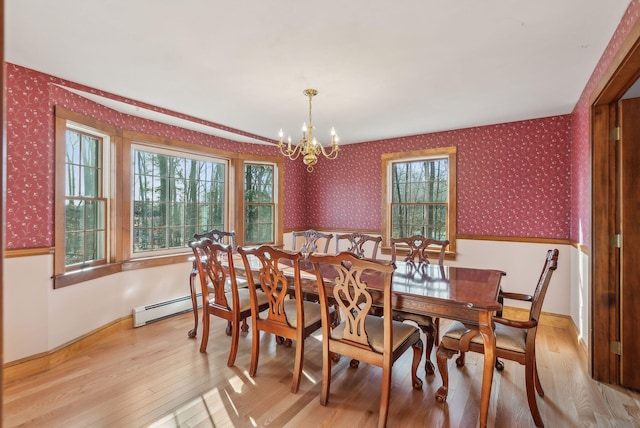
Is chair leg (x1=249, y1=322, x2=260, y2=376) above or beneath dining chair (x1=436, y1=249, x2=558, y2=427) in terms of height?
beneath

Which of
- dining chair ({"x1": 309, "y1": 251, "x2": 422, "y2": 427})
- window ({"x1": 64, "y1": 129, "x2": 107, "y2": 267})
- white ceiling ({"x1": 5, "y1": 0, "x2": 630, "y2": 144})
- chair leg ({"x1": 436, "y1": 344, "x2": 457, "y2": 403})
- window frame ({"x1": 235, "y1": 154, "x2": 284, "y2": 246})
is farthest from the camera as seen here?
window frame ({"x1": 235, "y1": 154, "x2": 284, "y2": 246})

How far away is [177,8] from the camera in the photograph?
5.97 feet

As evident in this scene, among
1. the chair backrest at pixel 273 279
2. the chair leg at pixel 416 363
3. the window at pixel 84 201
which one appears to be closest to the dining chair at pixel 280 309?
the chair backrest at pixel 273 279

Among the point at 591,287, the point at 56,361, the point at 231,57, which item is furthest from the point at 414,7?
the point at 56,361

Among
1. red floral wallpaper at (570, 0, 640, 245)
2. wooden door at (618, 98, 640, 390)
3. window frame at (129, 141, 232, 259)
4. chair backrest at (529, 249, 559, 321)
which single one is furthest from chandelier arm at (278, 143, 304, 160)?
wooden door at (618, 98, 640, 390)

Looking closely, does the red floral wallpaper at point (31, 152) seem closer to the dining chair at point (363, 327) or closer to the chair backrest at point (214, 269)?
the chair backrest at point (214, 269)

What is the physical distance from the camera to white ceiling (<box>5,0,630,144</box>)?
1837 millimetres

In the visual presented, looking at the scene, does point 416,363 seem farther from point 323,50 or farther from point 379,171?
point 379,171

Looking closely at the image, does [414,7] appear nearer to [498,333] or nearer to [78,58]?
[498,333]

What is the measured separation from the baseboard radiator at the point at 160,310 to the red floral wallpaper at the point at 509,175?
298 cm

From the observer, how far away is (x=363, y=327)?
2066 mm

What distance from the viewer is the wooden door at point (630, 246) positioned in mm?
2398

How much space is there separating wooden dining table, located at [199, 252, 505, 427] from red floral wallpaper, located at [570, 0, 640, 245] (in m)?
1.14

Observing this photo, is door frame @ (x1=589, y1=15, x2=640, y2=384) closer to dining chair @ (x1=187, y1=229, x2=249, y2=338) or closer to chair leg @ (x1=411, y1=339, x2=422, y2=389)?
chair leg @ (x1=411, y1=339, x2=422, y2=389)
